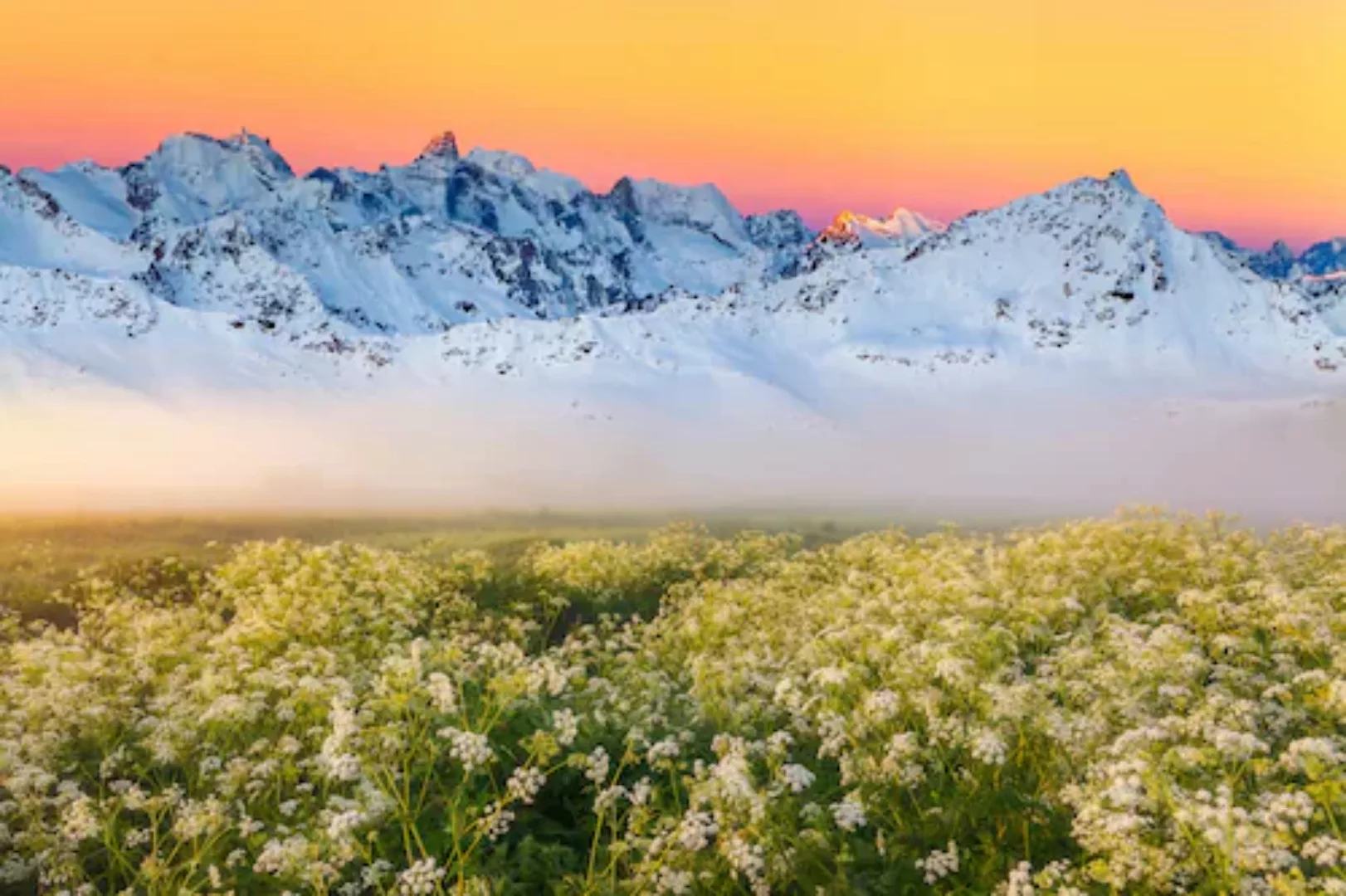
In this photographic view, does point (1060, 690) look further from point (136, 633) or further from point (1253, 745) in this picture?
point (136, 633)

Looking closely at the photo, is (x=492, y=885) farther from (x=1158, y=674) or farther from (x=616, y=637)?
(x=616, y=637)

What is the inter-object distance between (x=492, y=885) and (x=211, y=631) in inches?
669

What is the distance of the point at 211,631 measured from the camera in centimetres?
2347

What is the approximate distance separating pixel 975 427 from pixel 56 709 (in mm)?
146045

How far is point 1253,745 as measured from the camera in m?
7.82

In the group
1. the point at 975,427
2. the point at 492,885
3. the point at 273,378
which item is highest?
the point at 273,378

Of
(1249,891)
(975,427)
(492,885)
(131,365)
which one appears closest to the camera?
(1249,891)

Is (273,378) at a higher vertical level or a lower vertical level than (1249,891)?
higher

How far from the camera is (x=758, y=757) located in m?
11.4

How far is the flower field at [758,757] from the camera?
8047 mm

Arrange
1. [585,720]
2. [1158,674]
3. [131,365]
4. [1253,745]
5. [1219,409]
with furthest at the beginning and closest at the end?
1. [131,365]
2. [1219,409]
3. [585,720]
4. [1158,674]
5. [1253,745]

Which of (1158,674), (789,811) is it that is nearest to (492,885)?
(789,811)

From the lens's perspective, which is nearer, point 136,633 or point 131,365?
point 136,633

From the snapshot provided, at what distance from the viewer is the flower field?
8.05 metres
